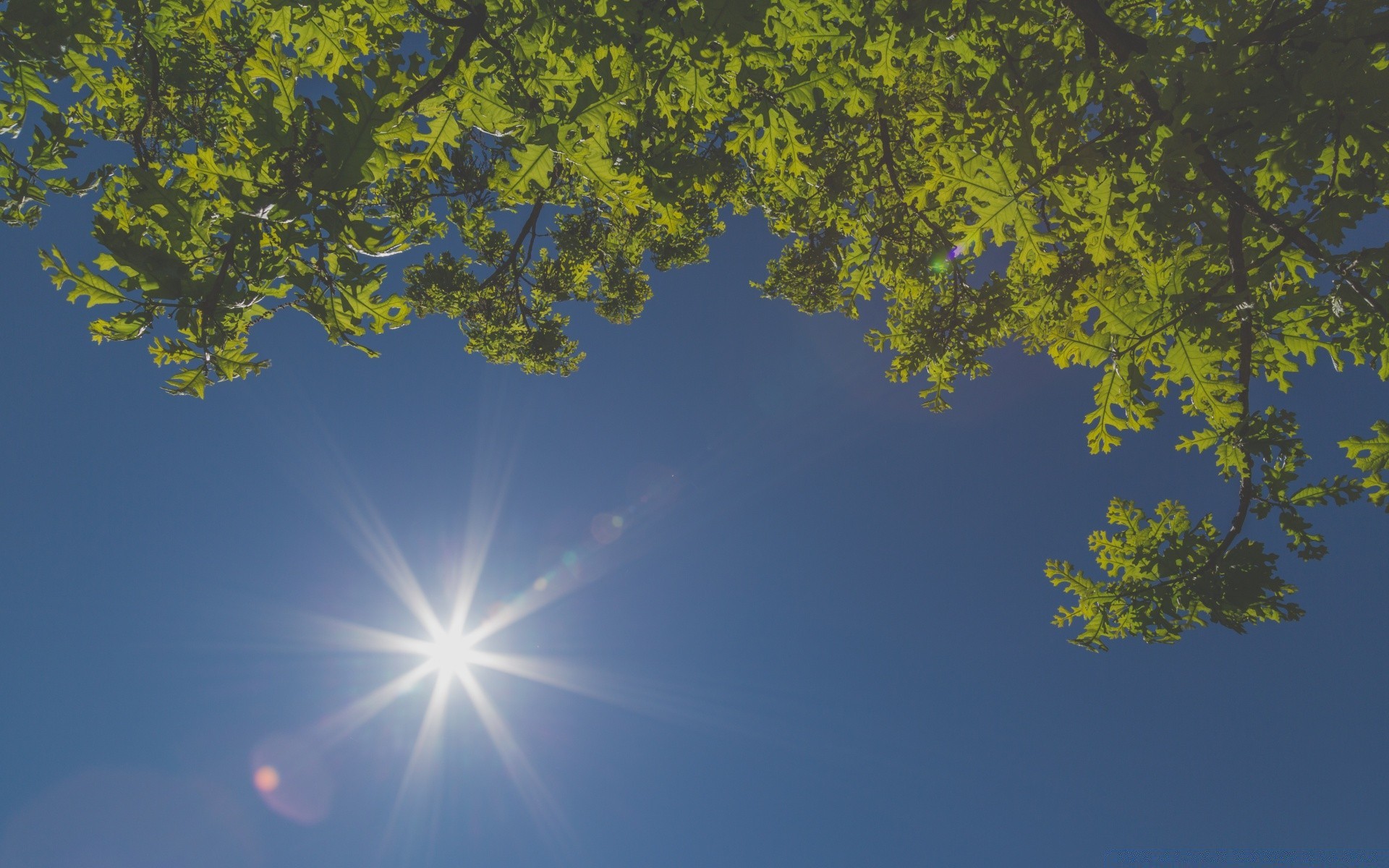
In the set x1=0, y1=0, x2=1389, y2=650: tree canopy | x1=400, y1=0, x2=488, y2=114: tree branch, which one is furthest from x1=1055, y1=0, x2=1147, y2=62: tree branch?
x1=400, y1=0, x2=488, y2=114: tree branch

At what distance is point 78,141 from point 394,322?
4.25 metres

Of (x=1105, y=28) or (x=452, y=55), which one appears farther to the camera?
(x=452, y=55)

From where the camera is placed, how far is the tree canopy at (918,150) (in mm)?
2576

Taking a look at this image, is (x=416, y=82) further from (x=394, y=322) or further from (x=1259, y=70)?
(x=1259, y=70)

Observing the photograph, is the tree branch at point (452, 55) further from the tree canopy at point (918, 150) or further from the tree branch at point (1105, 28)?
the tree branch at point (1105, 28)

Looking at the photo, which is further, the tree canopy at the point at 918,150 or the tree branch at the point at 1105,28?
the tree branch at the point at 1105,28

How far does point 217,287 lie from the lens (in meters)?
2.44

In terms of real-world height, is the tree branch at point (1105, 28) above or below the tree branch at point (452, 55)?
below

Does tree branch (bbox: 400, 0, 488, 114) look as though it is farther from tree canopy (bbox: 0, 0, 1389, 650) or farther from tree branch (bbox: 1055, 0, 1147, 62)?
tree branch (bbox: 1055, 0, 1147, 62)

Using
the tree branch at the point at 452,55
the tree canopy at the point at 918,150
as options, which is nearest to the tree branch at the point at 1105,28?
the tree canopy at the point at 918,150

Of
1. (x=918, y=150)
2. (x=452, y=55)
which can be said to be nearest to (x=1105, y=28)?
(x=918, y=150)

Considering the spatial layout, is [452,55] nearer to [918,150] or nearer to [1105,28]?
[1105,28]

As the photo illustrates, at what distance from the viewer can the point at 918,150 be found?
662 centimetres

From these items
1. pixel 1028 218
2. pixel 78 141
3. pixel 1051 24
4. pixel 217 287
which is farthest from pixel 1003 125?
pixel 78 141
